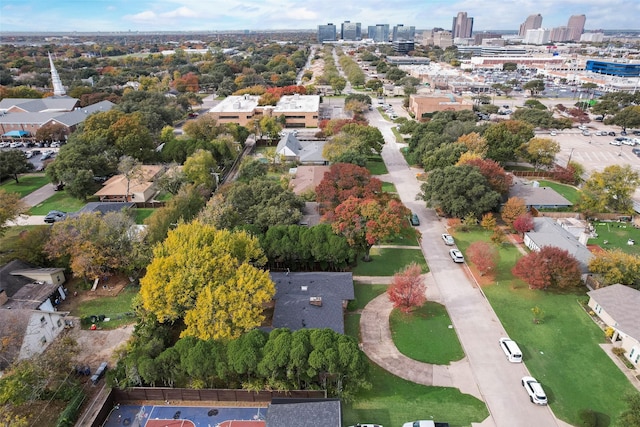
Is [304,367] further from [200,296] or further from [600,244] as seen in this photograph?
[600,244]

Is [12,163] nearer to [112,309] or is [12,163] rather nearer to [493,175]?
[112,309]

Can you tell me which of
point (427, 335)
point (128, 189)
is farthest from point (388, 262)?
point (128, 189)

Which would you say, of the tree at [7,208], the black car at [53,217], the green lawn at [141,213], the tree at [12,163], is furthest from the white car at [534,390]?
the tree at [12,163]

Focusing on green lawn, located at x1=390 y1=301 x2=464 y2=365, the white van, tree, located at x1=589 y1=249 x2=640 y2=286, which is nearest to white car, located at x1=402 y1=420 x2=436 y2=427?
green lawn, located at x1=390 y1=301 x2=464 y2=365

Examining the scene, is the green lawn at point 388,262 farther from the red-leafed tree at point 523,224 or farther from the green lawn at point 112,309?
the green lawn at point 112,309

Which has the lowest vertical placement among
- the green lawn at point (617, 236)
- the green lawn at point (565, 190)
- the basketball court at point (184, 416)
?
the basketball court at point (184, 416)

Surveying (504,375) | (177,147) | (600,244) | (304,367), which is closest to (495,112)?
(600,244)

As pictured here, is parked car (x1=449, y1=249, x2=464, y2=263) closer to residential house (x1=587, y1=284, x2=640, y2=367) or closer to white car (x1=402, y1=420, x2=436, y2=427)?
residential house (x1=587, y1=284, x2=640, y2=367)
